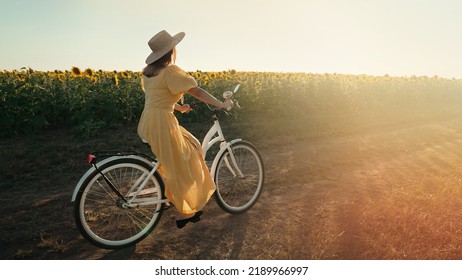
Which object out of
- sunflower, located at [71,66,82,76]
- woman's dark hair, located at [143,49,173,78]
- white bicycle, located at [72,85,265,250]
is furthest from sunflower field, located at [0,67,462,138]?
woman's dark hair, located at [143,49,173,78]

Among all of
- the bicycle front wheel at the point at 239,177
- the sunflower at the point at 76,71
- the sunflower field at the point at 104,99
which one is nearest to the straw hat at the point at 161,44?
the bicycle front wheel at the point at 239,177

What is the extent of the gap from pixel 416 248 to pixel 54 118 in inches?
312

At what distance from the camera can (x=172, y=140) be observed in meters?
3.68

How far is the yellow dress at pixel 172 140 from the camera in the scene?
140 inches

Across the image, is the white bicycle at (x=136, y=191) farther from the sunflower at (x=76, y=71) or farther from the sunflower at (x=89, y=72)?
the sunflower at (x=89, y=72)

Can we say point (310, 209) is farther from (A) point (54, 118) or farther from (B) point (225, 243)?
(A) point (54, 118)

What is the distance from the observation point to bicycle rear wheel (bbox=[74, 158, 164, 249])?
3.54m

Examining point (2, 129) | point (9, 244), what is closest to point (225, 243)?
point (9, 244)

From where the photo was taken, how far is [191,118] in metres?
10.5

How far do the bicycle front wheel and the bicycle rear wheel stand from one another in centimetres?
79

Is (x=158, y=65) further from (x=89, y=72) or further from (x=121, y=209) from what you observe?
(x=89, y=72)

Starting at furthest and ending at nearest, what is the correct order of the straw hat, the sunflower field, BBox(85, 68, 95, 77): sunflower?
BBox(85, 68, 95, 77): sunflower < the sunflower field < the straw hat

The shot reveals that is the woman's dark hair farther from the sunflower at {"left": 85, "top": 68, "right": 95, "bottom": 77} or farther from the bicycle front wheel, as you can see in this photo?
the sunflower at {"left": 85, "top": 68, "right": 95, "bottom": 77}

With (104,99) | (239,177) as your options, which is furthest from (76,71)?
(239,177)
